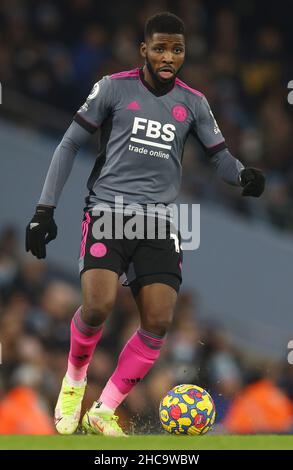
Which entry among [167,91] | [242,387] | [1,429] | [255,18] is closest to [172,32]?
[167,91]

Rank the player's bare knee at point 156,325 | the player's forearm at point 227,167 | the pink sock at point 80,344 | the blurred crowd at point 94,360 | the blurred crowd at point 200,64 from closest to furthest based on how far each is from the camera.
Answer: the player's bare knee at point 156,325 < the pink sock at point 80,344 < the player's forearm at point 227,167 < the blurred crowd at point 94,360 < the blurred crowd at point 200,64

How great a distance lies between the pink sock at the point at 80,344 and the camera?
7589mm

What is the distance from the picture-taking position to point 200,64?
15641 millimetres

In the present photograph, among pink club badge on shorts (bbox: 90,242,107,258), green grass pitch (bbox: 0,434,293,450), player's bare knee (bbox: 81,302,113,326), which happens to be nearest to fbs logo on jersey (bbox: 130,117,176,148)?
pink club badge on shorts (bbox: 90,242,107,258)

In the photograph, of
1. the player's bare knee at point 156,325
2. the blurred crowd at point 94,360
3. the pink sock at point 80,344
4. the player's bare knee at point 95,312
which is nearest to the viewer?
the player's bare knee at point 95,312

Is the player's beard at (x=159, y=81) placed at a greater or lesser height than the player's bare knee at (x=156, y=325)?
greater

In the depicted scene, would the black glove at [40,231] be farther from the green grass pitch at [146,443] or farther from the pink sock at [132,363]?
the green grass pitch at [146,443]

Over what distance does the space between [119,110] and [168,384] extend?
4587 mm

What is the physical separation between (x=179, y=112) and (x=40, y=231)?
1.03m

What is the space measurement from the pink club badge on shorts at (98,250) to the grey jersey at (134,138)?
270 millimetres

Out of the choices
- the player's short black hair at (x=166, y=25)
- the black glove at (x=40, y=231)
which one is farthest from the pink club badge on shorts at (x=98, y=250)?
the player's short black hair at (x=166, y=25)

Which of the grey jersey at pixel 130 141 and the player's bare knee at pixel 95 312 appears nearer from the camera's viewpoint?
→ the player's bare knee at pixel 95 312

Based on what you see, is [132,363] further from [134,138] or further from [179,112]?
[179,112]
